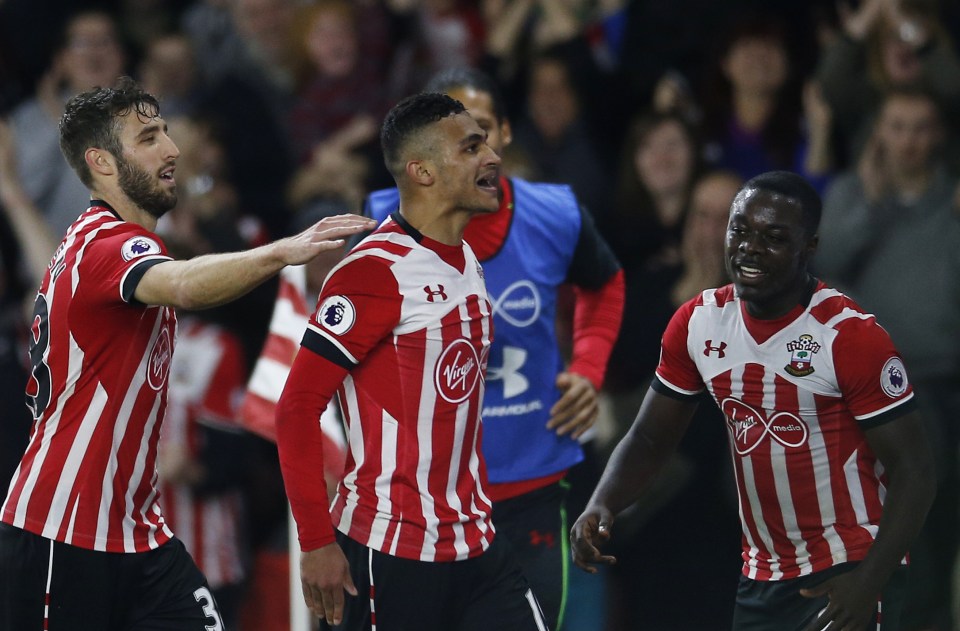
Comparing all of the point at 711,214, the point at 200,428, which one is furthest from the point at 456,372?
the point at 200,428

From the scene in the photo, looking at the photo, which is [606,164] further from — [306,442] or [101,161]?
[306,442]

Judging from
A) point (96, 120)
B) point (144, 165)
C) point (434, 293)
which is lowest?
point (434, 293)

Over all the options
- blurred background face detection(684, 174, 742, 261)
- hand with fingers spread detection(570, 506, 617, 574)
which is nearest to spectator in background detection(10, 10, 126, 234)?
blurred background face detection(684, 174, 742, 261)

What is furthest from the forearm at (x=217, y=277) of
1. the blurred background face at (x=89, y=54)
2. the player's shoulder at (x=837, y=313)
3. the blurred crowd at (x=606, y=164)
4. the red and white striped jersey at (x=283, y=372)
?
the blurred background face at (x=89, y=54)

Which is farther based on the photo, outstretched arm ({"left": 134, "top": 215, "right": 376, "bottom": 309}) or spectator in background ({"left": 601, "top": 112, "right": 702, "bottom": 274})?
spectator in background ({"left": 601, "top": 112, "right": 702, "bottom": 274})

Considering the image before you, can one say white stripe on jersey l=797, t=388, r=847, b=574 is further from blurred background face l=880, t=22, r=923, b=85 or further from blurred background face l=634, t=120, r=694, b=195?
blurred background face l=880, t=22, r=923, b=85

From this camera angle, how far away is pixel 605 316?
5754mm

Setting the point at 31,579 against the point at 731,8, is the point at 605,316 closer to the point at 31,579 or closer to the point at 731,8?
the point at 31,579

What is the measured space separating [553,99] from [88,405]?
4.39 meters

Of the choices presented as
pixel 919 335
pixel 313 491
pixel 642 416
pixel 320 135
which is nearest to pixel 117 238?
pixel 313 491

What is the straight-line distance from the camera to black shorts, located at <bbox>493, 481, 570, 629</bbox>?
5.32 m

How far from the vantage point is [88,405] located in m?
4.44

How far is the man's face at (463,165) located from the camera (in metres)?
4.54

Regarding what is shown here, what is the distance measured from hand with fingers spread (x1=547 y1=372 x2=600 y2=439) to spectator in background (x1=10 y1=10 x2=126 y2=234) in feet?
12.9
